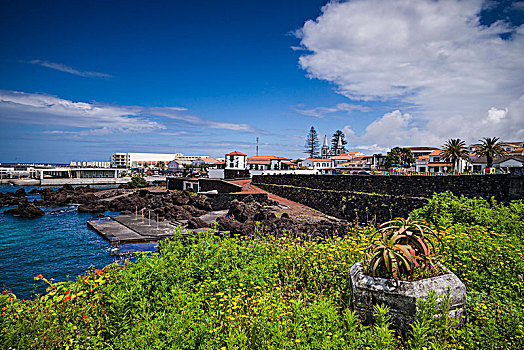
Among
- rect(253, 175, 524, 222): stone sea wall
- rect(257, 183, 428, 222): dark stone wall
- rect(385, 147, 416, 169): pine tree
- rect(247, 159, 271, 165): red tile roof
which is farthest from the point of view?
rect(247, 159, 271, 165): red tile roof

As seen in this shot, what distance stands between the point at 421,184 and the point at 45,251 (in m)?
22.4

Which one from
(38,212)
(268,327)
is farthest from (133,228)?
(268,327)

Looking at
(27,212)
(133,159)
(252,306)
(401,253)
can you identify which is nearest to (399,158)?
(27,212)

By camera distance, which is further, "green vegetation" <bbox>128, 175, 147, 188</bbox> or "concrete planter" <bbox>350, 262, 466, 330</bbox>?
"green vegetation" <bbox>128, 175, 147, 188</bbox>

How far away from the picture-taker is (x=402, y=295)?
3.22 m

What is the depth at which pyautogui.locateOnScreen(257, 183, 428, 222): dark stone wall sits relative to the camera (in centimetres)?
1769

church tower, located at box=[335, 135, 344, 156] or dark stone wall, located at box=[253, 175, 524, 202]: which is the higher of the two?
church tower, located at box=[335, 135, 344, 156]

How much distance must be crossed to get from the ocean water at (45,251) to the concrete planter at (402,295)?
8300mm

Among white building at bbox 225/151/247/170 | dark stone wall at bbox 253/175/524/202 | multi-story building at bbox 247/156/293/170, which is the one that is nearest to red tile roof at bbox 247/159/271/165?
multi-story building at bbox 247/156/293/170

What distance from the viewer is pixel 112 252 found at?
14.6 m

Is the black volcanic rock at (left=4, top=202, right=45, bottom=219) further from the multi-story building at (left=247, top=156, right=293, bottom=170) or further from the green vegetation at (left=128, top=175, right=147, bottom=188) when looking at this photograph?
the multi-story building at (left=247, top=156, right=293, bottom=170)

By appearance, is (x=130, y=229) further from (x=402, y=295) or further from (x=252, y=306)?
(x=402, y=295)

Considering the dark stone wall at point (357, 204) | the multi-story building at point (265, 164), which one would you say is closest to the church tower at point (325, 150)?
the multi-story building at point (265, 164)

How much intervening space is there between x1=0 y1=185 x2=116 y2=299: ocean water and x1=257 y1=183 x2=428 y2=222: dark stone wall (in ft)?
42.0
